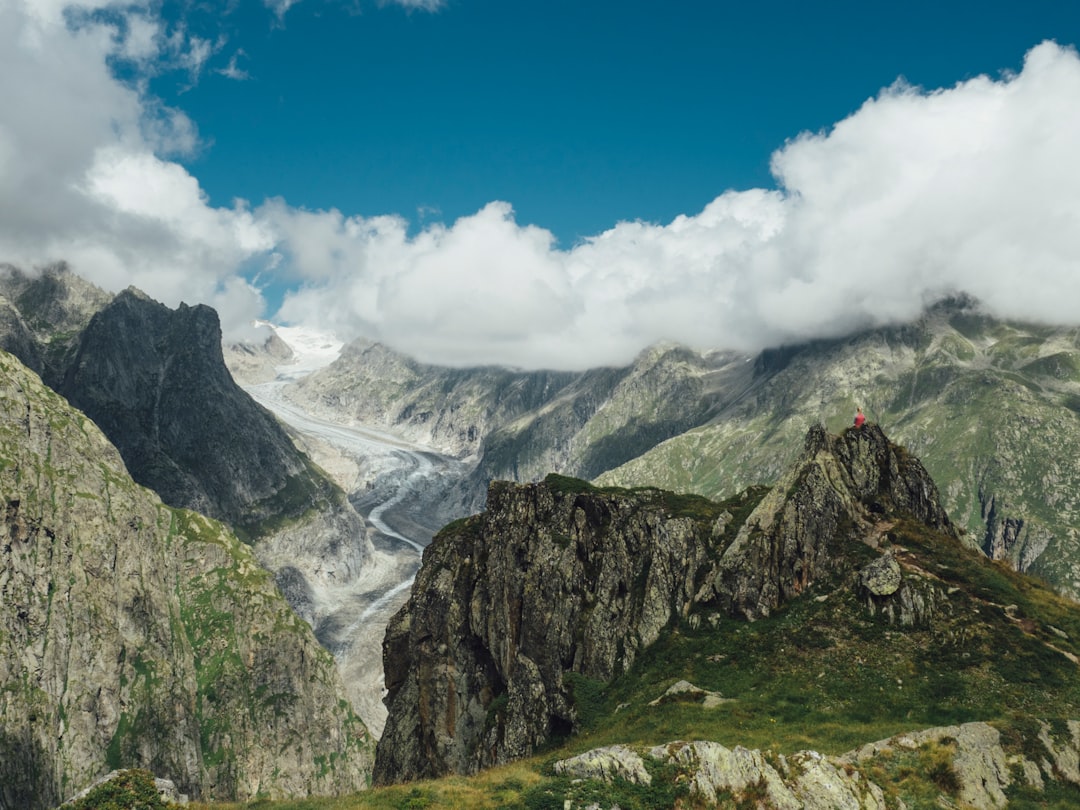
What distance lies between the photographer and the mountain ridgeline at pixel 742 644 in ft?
116

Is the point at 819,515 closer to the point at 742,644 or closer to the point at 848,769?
the point at 742,644

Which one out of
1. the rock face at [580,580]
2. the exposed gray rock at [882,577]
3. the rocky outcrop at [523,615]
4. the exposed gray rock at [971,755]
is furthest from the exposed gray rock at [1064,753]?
the rocky outcrop at [523,615]

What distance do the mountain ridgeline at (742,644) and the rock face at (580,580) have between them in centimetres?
24

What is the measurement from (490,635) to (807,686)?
43.5m

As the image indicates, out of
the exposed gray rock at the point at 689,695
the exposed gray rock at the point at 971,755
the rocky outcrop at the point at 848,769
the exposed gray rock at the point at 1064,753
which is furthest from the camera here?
the exposed gray rock at the point at 689,695

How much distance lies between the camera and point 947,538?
2557 inches

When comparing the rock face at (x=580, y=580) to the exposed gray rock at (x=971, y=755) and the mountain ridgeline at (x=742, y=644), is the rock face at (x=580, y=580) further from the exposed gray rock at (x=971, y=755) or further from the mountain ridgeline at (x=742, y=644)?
the exposed gray rock at (x=971, y=755)

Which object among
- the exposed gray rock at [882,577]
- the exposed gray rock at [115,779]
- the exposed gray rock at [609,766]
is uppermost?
the exposed gray rock at [882,577]

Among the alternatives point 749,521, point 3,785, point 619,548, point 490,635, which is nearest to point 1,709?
→ point 3,785

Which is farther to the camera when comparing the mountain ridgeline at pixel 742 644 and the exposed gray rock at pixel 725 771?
the mountain ridgeline at pixel 742 644

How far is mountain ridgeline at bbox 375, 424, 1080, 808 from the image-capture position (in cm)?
3525

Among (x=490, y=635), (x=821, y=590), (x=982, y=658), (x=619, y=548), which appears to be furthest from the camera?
(x=490, y=635)

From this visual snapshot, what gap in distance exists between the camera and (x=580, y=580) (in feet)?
252

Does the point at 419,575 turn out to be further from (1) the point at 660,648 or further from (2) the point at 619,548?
(1) the point at 660,648
